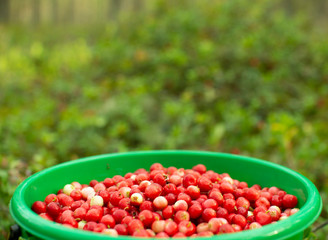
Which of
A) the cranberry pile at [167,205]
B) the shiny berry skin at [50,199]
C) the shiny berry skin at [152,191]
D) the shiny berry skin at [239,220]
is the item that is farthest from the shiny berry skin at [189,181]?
the shiny berry skin at [50,199]

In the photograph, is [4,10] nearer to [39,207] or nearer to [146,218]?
[39,207]

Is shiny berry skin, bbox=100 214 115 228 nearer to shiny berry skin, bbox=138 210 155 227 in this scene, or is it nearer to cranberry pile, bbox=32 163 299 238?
cranberry pile, bbox=32 163 299 238

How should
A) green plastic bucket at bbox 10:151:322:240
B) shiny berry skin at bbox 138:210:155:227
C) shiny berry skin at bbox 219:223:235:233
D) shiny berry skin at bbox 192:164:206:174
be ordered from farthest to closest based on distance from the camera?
shiny berry skin at bbox 192:164:206:174 < shiny berry skin at bbox 138:210:155:227 < shiny berry skin at bbox 219:223:235:233 < green plastic bucket at bbox 10:151:322:240

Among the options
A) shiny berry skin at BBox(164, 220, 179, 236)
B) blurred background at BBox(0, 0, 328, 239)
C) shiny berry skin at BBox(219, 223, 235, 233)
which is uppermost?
shiny berry skin at BBox(219, 223, 235, 233)

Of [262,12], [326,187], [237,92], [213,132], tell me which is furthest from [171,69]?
[326,187]

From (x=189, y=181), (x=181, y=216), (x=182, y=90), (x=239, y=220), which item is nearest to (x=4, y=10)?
(x=182, y=90)

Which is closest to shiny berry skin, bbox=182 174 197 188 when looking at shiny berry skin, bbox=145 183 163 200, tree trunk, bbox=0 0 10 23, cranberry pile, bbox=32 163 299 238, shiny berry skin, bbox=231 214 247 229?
cranberry pile, bbox=32 163 299 238

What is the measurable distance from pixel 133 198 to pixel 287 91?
168 inches

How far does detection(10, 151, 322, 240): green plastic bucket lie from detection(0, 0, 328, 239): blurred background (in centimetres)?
69

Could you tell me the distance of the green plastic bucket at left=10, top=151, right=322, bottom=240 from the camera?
1132 millimetres

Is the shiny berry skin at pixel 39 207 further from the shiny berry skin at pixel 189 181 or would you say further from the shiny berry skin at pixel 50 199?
the shiny berry skin at pixel 189 181

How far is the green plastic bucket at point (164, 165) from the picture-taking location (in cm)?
113

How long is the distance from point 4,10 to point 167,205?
14.0 m

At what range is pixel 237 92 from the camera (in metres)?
5.16
